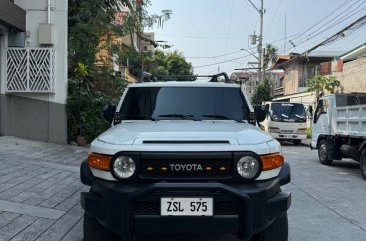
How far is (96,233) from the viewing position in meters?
4.63

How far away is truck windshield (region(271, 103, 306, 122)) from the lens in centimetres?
2414

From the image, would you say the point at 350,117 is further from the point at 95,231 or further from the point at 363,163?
the point at 95,231

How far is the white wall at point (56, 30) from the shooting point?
47.3 ft

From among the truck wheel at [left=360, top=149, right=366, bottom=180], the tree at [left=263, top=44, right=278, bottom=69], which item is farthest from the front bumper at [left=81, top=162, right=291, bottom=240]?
the tree at [left=263, top=44, right=278, bottom=69]

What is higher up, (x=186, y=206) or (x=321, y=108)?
(x=321, y=108)

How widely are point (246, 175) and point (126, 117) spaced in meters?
2.09

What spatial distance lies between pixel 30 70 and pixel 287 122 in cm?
1377

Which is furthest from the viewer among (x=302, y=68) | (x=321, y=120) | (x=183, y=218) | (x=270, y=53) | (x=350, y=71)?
(x=270, y=53)

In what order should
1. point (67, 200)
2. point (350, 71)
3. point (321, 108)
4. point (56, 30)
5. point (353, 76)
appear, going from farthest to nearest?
point (350, 71)
point (353, 76)
point (321, 108)
point (56, 30)
point (67, 200)

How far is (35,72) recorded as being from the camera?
46.3 ft

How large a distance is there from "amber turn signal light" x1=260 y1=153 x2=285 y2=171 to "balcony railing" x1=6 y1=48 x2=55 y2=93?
10.7m

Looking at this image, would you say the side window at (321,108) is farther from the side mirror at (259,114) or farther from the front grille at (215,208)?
the front grille at (215,208)

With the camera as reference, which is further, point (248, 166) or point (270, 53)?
point (270, 53)

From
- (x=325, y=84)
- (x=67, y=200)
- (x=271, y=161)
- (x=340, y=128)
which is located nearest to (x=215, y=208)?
(x=271, y=161)
